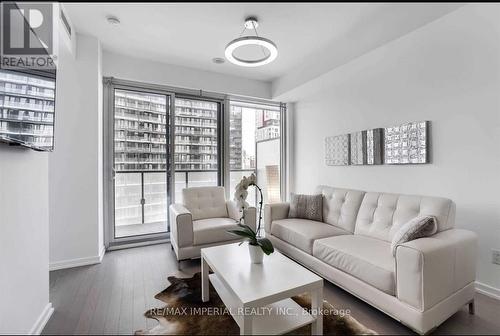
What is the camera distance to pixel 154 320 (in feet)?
4.19

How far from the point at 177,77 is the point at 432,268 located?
338 cm

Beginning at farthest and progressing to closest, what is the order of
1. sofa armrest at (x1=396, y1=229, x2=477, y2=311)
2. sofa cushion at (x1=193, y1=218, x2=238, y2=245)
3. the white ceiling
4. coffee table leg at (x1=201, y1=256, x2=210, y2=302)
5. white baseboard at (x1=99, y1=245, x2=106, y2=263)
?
white baseboard at (x1=99, y1=245, x2=106, y2=263), sofa cushion at (x1=193, y1=218, x2=238, y2=245), the white ceiling, coffee table leg at (x1=201, y1=256, x2=210, y2=302), sofa armrest at (x1=396, y1=229, x2=477, y2=311)

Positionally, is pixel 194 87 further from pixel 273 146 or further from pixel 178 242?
pixel 178 242

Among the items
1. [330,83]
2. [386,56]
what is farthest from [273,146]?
[386,56]

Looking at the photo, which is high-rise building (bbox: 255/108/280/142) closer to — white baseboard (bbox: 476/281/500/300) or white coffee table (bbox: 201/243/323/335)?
white coffee table (bbox: 201/243/323/335)

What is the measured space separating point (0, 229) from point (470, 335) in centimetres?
253

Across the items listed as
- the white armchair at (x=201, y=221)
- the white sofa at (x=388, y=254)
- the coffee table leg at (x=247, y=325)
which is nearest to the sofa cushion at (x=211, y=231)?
the white armchair at (x=201, y=221)

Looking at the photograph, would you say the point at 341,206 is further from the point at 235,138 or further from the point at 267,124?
the point at 267,124

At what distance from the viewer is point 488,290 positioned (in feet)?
6.23

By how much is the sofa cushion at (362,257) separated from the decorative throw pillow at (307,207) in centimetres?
61

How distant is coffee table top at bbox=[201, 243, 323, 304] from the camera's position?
4.08 ft

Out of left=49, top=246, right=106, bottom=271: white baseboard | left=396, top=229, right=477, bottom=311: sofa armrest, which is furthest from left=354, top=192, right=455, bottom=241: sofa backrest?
left=49, top=246, right=106, bottom=271: white baseboard

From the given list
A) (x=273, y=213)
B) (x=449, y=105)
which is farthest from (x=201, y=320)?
(x=449, y=105)

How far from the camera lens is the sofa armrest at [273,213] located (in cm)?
290
